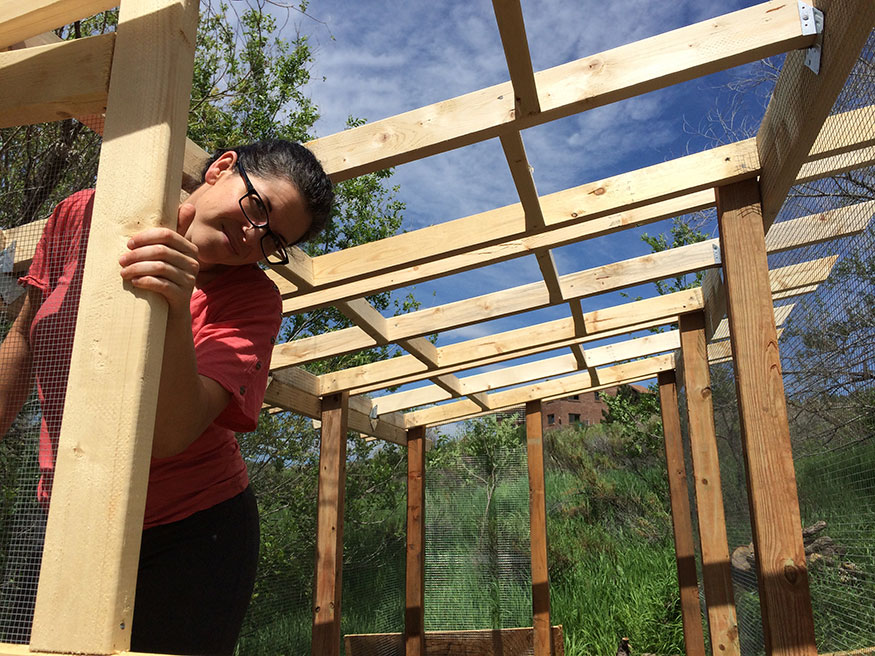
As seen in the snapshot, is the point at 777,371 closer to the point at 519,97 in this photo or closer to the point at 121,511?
the point at 519,97

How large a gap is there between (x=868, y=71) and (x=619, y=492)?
8665 mm

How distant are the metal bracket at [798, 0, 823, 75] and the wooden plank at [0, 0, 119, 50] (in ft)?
6.42

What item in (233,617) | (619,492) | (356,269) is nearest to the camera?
(233,617)

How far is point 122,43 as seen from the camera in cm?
95

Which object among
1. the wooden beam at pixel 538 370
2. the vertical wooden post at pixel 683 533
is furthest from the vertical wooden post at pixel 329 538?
the vertical wooden post at pixel 683 533

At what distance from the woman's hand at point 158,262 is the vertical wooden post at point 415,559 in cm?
602

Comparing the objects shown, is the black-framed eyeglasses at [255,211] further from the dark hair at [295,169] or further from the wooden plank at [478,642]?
the wooden plank at [478,642]

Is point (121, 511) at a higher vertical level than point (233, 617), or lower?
higher

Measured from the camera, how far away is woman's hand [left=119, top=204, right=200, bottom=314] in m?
0.85

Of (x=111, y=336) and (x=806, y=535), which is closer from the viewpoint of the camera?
(x=111, y=336)

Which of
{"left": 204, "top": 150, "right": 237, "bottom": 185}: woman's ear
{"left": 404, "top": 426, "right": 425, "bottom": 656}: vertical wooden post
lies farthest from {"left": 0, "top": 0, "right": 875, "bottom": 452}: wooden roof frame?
{"left": 404, "top": 426, "right": 425, "bottom": 656}: vertical wooden post

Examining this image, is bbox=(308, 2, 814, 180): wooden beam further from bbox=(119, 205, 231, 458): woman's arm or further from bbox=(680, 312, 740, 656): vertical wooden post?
bbox=(680, 312, 740, 656): vertical wooden post

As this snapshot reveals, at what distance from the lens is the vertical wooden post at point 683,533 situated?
17.2 feet

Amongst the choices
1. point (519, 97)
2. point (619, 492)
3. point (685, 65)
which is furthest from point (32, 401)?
point (619, 492)
